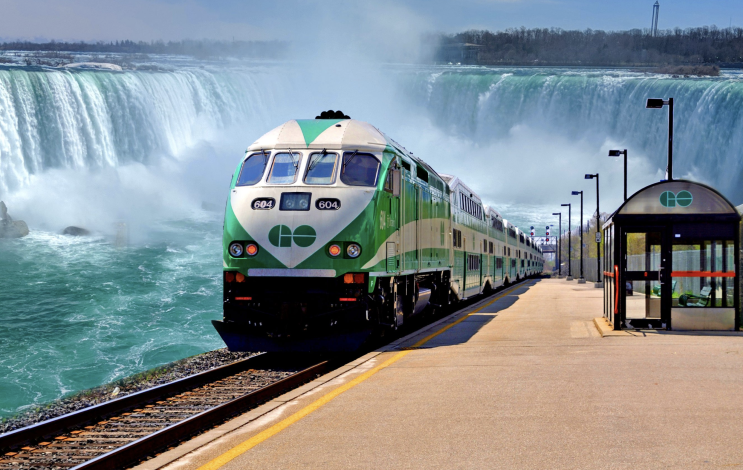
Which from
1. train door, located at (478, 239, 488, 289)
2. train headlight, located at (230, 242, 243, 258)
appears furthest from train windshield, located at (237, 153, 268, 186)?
train door, located at (478, 239, 488, 289)

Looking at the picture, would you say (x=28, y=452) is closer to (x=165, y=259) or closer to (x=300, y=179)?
(x=300, y=179)

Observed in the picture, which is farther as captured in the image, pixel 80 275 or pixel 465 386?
pixel 80 275

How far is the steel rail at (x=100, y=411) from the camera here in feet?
25.6

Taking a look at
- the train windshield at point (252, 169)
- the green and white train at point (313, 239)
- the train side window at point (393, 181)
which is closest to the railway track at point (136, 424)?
the green and white train at point (313, 239)

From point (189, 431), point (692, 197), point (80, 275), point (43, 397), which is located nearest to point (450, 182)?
point (692, 197)

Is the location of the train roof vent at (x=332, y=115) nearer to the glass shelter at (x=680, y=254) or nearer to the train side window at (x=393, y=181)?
the train side window at (x=393, y=181)

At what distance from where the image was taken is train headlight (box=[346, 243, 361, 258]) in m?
12.7

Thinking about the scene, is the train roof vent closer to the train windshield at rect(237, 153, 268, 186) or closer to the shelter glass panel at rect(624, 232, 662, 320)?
the train windshield at rect(237, 153, 268, 186)

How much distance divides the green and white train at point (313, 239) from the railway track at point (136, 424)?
822mm

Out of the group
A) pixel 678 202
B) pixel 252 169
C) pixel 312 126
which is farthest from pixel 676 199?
pixel 252 169

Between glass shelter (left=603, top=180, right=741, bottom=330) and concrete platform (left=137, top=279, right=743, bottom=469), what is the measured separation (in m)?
1.94

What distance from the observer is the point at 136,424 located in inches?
350

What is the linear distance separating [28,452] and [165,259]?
86942 mm

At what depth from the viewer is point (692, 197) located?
14.5 m
